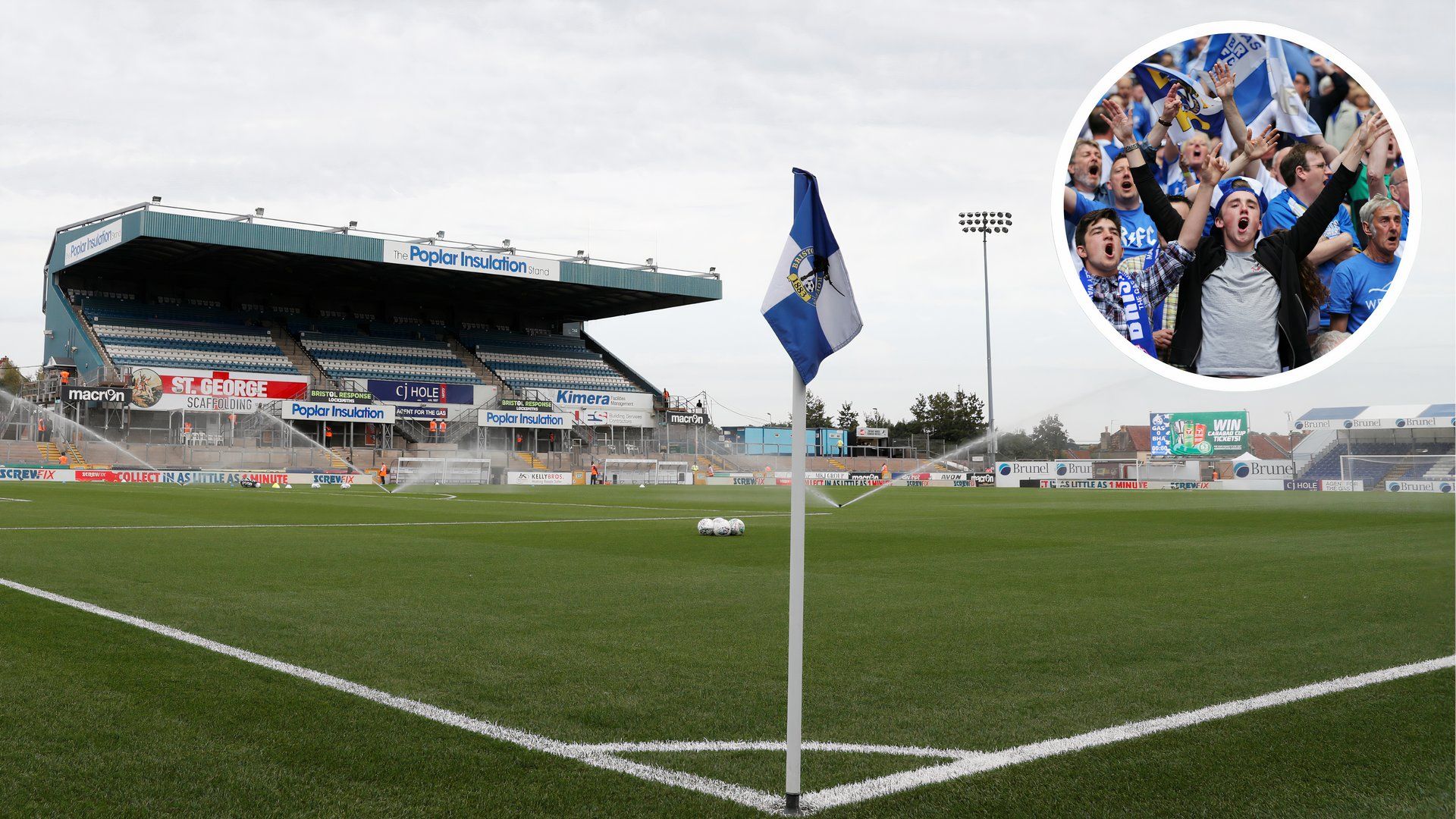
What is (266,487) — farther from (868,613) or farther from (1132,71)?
(868,613)

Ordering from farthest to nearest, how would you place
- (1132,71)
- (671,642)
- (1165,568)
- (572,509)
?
(572,509)
(1132,71)
(1165,568)
(671,642)

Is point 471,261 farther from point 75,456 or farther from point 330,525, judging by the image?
point 330,525

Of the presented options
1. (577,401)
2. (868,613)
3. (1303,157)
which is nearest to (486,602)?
(868,613)

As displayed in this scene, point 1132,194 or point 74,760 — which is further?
point 1132,194

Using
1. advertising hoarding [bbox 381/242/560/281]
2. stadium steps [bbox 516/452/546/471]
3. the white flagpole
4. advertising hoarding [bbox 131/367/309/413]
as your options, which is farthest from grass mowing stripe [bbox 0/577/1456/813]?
stadium steps [bbox 516/452/546/471]

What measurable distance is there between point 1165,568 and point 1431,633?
16.5ft

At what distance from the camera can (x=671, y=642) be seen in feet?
24.0

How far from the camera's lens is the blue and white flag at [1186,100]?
2244 cm

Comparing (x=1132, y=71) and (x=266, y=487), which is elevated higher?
(x=1132, y=71)

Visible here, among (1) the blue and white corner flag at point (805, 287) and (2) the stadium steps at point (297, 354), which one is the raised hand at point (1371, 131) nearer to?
(1) the blue and white corner flag at point (805, 287)

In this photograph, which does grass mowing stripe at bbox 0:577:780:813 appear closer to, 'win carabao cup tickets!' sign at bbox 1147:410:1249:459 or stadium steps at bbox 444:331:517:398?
stadium steps at bbox 444:331:517:398

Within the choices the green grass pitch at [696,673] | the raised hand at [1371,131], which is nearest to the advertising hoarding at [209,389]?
the green grass pitch at [696,673]

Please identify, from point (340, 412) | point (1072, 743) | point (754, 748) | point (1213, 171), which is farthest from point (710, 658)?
point (340, 412)

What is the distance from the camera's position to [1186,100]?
23.0 m
